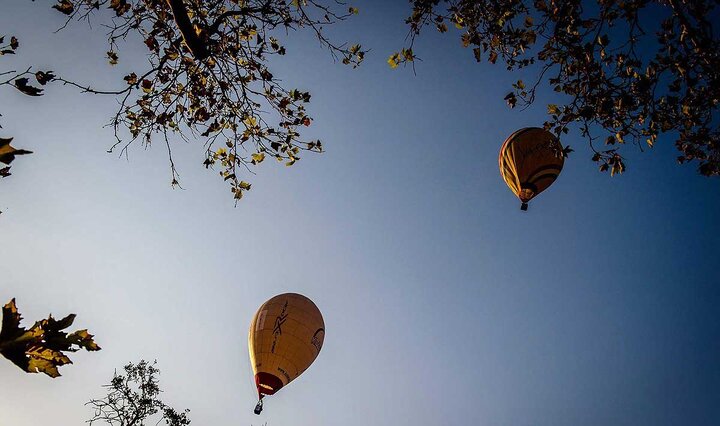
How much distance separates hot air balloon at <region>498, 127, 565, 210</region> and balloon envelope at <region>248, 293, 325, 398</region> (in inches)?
360

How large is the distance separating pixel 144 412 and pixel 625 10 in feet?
101

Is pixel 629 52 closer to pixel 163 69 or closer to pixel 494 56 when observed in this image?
pixel 494 56

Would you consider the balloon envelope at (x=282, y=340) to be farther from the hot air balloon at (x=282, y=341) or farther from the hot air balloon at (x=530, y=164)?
the hot air balloon at (x=530, y=164)

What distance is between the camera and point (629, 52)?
248 inches

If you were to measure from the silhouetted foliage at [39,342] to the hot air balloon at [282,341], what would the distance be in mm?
13351

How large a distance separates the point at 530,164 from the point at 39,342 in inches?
511

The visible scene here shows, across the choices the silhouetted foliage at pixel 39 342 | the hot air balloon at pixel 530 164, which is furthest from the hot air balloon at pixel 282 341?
the silhouetted foliage at pixel 39 342

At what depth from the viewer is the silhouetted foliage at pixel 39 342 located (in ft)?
4.35

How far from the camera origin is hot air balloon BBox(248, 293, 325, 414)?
14.0m

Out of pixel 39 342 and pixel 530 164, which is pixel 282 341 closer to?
pixel 530 164

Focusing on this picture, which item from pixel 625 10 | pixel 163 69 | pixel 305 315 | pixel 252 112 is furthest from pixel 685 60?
pixel 305 315

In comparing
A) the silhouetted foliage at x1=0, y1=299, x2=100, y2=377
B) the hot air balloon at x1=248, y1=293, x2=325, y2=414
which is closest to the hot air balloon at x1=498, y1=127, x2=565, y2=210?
the hot air balloon at x1=248, y1=293, x2=325, y2=414

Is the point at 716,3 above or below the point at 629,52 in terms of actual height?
below

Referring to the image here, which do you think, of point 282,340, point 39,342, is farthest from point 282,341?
point 39,342
